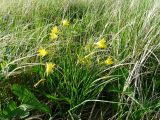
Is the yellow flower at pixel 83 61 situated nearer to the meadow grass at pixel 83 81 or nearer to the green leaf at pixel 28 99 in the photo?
the meadow grass at pixel 83 81

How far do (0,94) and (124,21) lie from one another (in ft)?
3.29

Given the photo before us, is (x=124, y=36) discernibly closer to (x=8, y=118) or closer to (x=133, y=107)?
(x=133, y=107)

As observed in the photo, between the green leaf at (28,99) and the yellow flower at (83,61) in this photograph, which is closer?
the green leaf at (28,99)

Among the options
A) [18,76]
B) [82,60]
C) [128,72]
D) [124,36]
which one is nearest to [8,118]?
[18,76]

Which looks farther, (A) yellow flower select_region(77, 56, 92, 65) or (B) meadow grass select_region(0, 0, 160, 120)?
(A) yellow flower select_region(77, 56, 92, 65)

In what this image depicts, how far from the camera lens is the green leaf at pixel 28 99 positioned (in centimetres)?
142

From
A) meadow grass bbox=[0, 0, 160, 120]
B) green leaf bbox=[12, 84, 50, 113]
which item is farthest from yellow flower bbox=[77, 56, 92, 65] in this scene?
green leaf bbox=[12, 84, 50, 113]

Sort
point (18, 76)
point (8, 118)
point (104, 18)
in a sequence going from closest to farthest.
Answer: point (8, 118) < point (18, 76) < point (104, 18)

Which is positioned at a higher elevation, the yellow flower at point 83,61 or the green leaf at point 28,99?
the yellow flower at point 83,61

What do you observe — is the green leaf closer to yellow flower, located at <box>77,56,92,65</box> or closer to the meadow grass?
the meadow grass

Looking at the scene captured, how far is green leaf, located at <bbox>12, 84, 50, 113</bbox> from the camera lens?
1.42 m

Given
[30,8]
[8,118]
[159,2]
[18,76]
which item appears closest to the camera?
[8,118]

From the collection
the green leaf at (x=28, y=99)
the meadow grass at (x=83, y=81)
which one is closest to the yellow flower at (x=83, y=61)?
the meadow grass at (x=83, y=81)

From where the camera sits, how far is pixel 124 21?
7.25 ft
